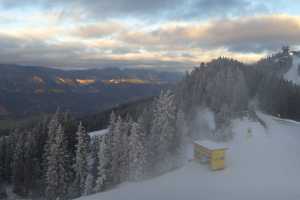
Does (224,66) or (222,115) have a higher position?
(224,66)

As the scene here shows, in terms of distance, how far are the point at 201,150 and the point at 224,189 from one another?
7423 millimetres

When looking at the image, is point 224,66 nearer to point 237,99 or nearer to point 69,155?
point 237,99

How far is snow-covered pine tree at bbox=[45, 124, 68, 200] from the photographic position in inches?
1565

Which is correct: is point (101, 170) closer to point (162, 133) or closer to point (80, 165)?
point (80, 165)

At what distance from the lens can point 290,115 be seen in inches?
2601

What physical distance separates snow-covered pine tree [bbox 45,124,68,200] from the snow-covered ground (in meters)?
9.87

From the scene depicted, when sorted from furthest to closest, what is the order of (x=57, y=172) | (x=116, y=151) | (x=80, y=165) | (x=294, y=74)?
(x=294, y=74) < (x=57, y=172) < (x=80, y=165) < (x=116, y=151)

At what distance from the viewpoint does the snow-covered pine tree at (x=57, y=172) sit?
39.8 meters

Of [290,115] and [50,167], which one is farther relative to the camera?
[290,115]

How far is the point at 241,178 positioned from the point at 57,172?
2397 centimetres

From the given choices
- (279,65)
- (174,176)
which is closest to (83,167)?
(174,176)

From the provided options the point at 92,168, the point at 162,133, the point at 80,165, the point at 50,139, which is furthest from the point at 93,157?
the point at 162,133

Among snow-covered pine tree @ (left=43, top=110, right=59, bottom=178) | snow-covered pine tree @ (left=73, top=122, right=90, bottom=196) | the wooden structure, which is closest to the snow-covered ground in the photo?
the wooden structure

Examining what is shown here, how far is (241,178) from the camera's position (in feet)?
104
